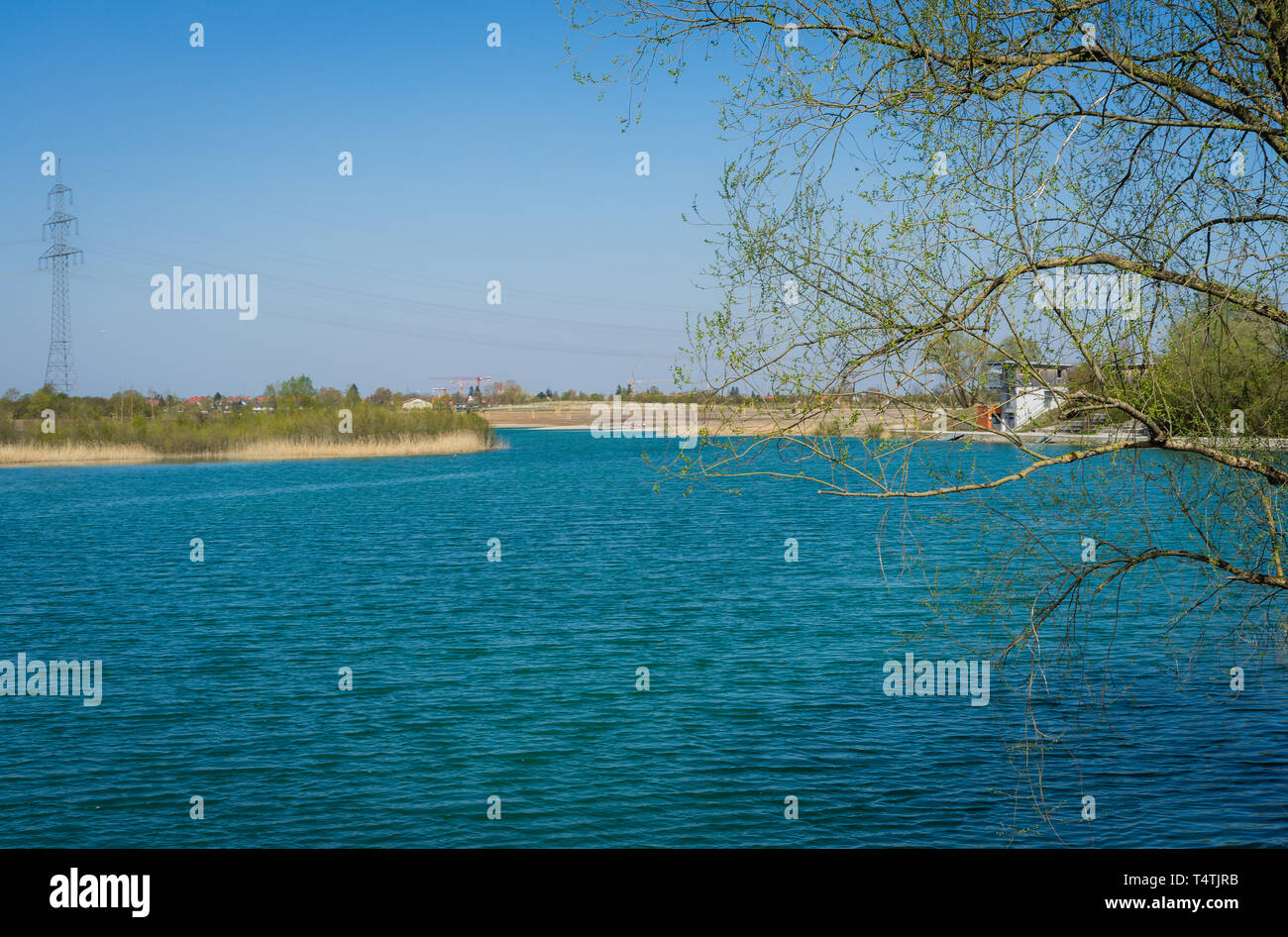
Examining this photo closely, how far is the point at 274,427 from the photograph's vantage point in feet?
280

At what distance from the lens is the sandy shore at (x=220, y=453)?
77562 millimetres

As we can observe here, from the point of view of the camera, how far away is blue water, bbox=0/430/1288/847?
448 inches

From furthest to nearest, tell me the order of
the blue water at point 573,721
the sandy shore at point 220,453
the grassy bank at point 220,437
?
1. the grassy bank at point 220,437
2. the sandy shore at point 220,453
3. the blue water at point 573,721

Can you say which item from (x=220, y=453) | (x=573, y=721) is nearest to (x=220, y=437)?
(x=220, y=453)

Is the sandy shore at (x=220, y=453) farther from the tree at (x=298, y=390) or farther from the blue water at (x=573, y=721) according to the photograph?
the blue water at (x=573, y=721)

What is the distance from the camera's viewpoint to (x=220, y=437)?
8512 cm

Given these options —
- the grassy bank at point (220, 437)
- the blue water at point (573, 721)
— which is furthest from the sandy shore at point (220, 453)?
the blue water at point (573, 721)

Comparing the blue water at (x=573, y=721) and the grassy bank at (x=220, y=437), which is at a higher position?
the grassy bank at (x=220, y=437)

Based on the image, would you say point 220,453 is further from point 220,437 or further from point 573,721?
point 573,721

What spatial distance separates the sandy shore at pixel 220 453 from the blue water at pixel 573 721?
52869 mm

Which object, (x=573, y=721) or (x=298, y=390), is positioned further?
(x=298, y=390)

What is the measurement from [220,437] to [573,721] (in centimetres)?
7756

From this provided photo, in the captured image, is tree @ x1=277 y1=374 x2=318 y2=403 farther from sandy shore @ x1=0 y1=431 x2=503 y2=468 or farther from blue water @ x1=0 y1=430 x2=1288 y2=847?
blue water @ x1=0 y1=430 x2=1288 y2=847
